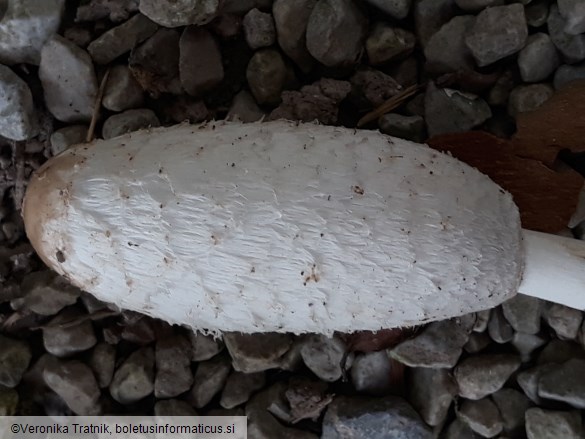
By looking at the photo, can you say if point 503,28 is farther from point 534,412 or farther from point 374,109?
point 534,412

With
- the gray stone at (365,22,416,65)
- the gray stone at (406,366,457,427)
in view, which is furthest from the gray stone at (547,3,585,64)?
the gray stone at (406,366,457,427)

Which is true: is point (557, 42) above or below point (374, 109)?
above

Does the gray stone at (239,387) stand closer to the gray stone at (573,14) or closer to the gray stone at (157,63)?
the gray stone at (157,63)

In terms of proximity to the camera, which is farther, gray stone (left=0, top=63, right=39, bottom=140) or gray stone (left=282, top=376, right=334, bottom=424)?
gray stone (left=282, top=376, right=334, bottom=424)

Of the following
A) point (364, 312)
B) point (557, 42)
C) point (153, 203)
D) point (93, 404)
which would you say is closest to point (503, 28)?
point (557, 42)

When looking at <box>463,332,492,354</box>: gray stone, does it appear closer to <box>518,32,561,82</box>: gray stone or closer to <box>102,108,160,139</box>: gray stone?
<box>518,32,561,82</box>: gray stone

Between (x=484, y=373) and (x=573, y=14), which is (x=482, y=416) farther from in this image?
(x=573, y=14)

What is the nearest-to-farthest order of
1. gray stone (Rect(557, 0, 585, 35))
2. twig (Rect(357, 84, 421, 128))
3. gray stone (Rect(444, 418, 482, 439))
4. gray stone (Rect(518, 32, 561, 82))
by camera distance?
gray stone (Rect(557, 0, 585, 35)), gray stone (Rect(518, 32, 561, 82)), twig (Rect(357, 84, 421, 128)), gray stone (Rect(444, 418, 482, 439))
